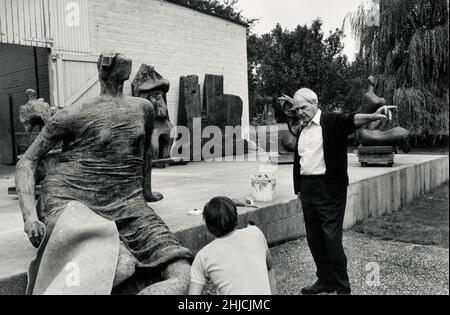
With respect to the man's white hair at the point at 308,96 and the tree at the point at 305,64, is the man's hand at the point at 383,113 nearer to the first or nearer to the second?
the man's white hair at the point at 308,96

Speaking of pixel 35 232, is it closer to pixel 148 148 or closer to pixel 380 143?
pixel 148 148

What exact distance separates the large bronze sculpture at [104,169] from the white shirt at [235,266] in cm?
31

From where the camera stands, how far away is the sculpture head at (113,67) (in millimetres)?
3059

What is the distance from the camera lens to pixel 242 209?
15.3ft

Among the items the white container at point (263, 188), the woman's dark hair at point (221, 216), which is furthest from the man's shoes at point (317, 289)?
the white container at point (263, 188)

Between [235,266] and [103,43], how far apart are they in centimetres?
872

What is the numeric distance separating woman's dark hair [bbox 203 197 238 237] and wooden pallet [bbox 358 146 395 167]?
5.97m

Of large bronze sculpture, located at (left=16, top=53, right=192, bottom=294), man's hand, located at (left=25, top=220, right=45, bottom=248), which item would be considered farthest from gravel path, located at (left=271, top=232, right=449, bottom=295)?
man's hand, located at (left=25, top=220, right=45, bottom=248)

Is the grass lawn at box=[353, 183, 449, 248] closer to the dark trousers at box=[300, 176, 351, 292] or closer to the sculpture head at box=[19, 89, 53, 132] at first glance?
the dark trousers at box=[300, 176, 351, 292]

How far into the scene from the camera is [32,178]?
9.62 feet

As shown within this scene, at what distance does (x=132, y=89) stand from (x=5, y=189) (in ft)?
12.5

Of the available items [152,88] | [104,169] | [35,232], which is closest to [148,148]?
[104,169]

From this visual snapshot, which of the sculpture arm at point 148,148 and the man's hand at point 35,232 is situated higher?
the sculpture arm at point 148,148

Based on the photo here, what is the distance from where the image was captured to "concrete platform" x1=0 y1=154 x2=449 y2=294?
366 cm
